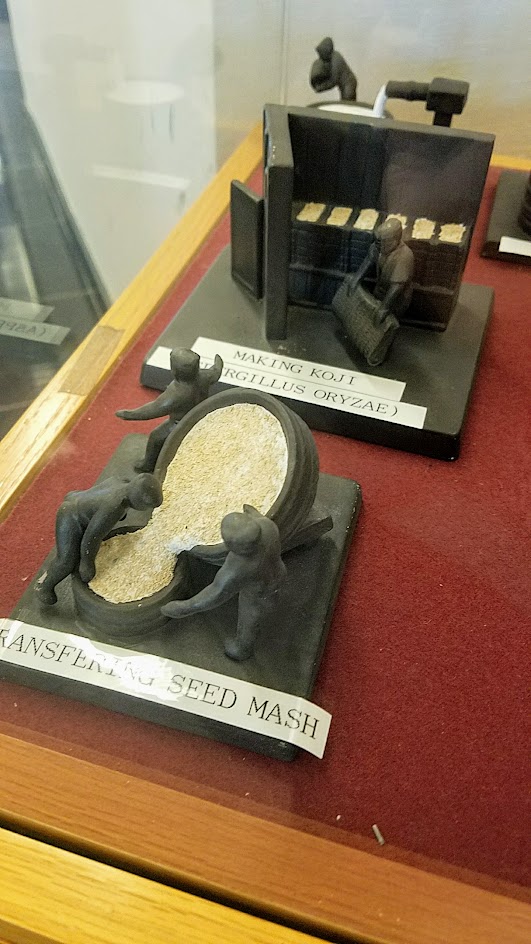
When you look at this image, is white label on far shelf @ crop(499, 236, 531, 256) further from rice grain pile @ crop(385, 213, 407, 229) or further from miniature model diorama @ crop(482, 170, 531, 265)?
rice grain pile @ crop(385, 213, 407, 229)

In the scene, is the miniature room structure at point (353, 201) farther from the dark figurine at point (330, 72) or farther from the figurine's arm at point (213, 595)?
the figurine's arm at point (213, 595)

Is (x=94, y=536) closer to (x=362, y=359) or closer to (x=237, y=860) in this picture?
(x=237, y=860)

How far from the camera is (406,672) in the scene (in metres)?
0.94

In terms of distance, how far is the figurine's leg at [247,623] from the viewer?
0.80 meters

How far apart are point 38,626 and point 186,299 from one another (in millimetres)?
772

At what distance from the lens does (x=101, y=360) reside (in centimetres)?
139

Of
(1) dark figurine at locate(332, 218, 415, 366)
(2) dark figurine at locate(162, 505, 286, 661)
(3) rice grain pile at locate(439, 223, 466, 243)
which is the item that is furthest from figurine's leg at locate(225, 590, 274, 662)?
(3) rice grain pile at locate(439, 223, 466, 243)

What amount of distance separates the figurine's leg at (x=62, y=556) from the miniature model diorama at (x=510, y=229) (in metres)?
1.16

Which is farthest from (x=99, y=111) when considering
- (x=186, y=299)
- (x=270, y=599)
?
(x=270, y=599)

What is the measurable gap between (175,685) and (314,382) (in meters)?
0.57

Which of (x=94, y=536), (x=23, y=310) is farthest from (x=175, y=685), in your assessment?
(x=23, y=310)

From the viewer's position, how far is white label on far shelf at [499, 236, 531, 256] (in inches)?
64.2

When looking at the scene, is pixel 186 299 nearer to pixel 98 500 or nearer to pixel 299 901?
pixel 98 500

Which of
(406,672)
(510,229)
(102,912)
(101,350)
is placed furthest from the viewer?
(510,229)
